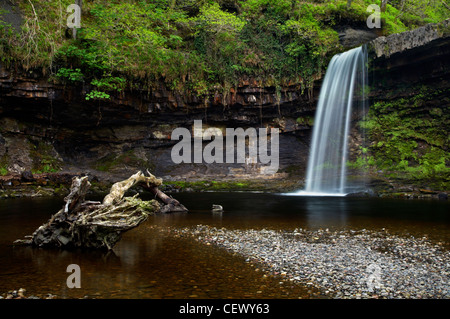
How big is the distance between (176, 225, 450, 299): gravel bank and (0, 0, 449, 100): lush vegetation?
16078 mm

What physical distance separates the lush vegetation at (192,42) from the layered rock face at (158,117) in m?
0.96

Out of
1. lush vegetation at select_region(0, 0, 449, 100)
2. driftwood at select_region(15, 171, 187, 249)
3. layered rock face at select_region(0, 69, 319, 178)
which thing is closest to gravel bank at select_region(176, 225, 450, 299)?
driftwood at select_region(15, 171, 187, 249)

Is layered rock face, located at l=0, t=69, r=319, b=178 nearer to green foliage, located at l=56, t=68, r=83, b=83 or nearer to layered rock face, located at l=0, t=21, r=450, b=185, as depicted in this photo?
layered rock face, located at l=0, t=21, r=450, b=185

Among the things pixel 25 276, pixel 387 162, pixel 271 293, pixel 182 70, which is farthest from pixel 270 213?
pixel 182 70

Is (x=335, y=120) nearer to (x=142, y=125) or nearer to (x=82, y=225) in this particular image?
(x=142, y=125)

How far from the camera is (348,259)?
5812 millimetres

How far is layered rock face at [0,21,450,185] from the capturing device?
66.5ft

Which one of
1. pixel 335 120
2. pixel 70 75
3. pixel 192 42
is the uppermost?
pixel 192 42

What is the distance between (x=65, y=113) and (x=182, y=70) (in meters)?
8.91

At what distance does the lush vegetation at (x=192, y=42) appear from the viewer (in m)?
20.0

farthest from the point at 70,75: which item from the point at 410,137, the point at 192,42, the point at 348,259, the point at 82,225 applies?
the point at 410,137

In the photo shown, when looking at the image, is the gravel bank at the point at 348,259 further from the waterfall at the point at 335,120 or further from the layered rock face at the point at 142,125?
the layered rock face at the point at 142,125

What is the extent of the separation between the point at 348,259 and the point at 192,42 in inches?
931

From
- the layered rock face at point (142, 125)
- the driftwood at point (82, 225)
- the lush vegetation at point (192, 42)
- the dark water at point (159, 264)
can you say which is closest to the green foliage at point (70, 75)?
the lush vegetation at point (192, 42)
